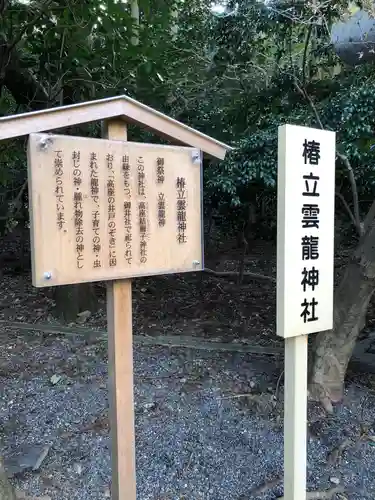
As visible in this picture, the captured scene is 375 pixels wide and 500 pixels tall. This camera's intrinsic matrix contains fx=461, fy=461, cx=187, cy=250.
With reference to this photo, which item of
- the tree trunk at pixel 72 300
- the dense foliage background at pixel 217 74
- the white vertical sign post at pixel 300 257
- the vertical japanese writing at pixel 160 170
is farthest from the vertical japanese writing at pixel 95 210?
the tree trunk at pixel 72 300

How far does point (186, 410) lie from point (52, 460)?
112cm

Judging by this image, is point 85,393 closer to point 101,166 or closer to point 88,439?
point 88,439

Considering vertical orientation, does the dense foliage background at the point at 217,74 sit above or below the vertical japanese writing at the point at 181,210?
above

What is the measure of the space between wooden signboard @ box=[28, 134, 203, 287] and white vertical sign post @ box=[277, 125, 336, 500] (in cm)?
49

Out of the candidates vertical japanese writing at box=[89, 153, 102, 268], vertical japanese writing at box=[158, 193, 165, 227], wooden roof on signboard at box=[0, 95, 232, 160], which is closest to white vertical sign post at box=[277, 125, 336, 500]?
wooden roof on signboard at box=[0, 95, 232, 160]

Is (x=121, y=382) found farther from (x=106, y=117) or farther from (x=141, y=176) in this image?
(x=106, y=117)

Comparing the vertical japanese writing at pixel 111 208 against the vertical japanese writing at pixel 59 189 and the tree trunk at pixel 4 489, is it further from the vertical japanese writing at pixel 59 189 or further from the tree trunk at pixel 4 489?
the tree trunk at pixel 4 489

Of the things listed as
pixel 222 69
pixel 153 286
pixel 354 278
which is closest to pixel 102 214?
pixel 354 278

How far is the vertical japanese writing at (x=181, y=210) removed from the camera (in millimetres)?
2457

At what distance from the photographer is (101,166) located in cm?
219

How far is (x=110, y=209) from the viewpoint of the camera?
2219 mm

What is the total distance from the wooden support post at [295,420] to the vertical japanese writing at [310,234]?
20 centimetres

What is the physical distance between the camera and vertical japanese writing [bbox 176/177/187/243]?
2457 mm

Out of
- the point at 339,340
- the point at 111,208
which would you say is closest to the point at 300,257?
the point at 111,208
